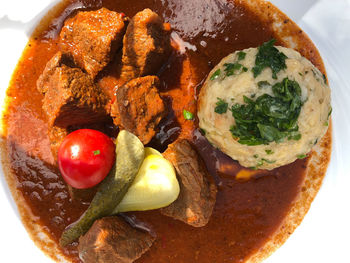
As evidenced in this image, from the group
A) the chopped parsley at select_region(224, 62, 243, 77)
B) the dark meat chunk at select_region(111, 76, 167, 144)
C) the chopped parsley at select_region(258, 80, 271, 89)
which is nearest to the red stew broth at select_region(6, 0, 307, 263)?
the dark meat chunk at select_region(111, 76, 167, 144)

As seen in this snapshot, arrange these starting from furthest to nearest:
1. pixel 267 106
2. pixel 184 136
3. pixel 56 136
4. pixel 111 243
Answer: pixel 184 136 < pixel 56 136 < pixel 111 243 < pixel 267 106

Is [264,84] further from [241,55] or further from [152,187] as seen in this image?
[152,187]

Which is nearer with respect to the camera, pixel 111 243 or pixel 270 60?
pixel 270 60

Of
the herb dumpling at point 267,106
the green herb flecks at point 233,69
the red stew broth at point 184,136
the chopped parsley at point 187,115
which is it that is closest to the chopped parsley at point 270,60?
the herb dumpling at point 267,106

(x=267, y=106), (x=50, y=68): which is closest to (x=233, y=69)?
(x=267, y=106)

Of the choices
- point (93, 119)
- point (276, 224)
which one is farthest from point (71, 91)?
point (276, 224)

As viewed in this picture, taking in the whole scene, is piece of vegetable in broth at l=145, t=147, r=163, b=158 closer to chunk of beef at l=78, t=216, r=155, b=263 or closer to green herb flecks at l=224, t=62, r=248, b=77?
chunk of beef at l=78, t=216, r=155, b=263

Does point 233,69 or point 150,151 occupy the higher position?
point 233,69
